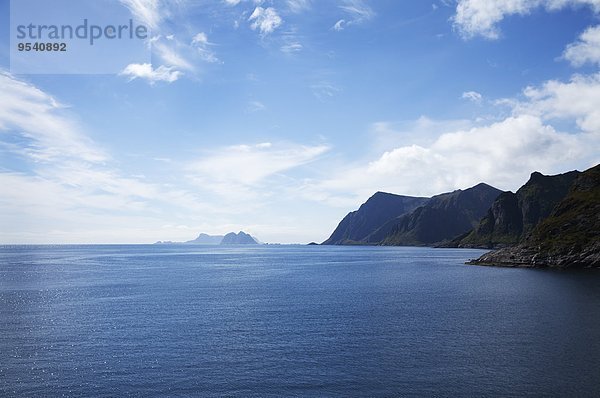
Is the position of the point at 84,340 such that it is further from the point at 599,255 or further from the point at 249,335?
the point at 599,255

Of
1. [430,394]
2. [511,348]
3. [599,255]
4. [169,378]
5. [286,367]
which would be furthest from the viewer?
[599,255]

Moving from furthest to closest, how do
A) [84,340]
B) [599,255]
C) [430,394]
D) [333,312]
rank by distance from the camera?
[599,255] → [333,312] → [84,340] → [430,394]

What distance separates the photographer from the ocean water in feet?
175

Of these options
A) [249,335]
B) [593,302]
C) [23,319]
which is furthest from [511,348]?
[23,319]

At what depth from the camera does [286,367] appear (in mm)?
59875

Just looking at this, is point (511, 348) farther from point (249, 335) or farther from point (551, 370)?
point (249, 335)

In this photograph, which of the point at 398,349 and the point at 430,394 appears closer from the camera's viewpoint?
the point at 430,394

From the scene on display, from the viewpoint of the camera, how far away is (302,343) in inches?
2813

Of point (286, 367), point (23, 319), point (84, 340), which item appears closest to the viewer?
point (286, 367)

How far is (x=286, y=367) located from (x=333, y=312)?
132 ft

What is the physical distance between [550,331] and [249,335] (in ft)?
178

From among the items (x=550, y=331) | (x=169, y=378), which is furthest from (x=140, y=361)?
(x=550, y=331)

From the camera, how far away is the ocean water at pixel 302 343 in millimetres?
53344

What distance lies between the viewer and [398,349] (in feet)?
222
